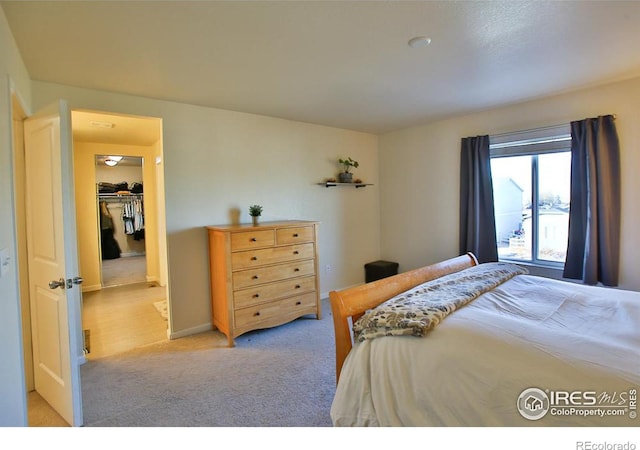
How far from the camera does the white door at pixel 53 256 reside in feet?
6.32

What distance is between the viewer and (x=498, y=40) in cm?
217

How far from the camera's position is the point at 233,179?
372 cm

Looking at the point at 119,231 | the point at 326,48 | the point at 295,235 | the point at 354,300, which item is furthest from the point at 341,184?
the point at 119,231

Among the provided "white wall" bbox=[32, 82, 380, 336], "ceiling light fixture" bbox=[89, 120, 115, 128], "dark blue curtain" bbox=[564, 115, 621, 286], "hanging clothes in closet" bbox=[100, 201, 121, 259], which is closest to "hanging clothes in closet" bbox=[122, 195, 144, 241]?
"hanging clothes in closet" bbox=[100, 201, 121, 259]

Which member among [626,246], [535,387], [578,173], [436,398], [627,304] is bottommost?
[436,398]

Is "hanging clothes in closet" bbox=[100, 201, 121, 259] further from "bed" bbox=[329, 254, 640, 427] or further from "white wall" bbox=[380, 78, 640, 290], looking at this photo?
"bed" bbox=[329, 254, 640, 427]

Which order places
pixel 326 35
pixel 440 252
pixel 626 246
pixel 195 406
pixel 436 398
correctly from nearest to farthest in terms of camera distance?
pixel 436 398
pixel 326 35
pixel 195 406
pixel 626 246
pixel 440 252

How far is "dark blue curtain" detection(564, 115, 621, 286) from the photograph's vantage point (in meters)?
3.01

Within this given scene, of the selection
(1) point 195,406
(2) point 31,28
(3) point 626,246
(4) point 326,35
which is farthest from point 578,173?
(2) point 31,28

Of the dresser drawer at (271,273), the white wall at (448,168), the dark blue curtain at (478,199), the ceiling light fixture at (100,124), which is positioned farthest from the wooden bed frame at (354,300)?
the ceiling light fixture at (100,124)

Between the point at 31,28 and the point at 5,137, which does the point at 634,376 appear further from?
the point at 31,28

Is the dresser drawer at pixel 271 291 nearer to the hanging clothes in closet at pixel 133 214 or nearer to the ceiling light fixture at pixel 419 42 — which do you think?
the ceiling light fixture at pixel 419 42

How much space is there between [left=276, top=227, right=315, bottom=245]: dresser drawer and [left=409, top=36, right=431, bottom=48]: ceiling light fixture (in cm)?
203

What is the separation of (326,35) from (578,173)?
9.06 ft
